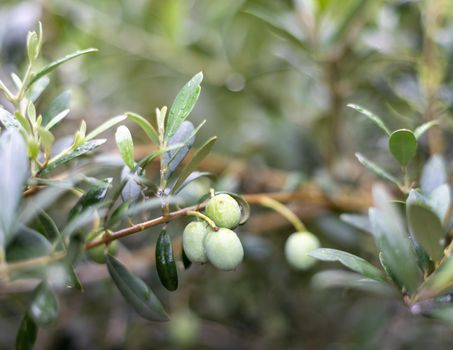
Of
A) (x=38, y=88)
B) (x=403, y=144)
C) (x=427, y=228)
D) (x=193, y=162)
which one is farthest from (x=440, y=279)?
(x=38, y=88)

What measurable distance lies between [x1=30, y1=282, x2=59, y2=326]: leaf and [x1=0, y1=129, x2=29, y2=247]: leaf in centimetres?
7

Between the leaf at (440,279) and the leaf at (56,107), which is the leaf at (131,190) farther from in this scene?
the leaf at (440,279)

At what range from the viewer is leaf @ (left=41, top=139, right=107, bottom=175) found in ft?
1.93

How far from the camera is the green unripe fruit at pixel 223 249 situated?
0.57 meters

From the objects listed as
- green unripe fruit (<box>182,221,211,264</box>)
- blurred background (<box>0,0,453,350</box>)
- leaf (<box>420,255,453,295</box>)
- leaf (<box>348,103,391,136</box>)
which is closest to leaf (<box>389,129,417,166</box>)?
leaf (<box>348,103,391,136</box>)

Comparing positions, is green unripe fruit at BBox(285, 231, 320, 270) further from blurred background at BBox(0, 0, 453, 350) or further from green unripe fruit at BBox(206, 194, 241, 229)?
green unripe fruit at BBox(206, 194, 241, 229)

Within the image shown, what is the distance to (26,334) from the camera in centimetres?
59

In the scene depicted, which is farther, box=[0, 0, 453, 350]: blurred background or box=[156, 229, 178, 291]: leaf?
box=[0, 0, 453, 350]: blurred background

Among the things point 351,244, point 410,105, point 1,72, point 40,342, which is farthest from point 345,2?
point 40,342

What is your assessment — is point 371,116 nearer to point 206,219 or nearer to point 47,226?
point 206,219

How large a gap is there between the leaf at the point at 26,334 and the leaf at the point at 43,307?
8 cm

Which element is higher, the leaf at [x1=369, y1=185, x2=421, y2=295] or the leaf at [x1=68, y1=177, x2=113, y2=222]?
the leaf at [x1=369, y1=185, x2=421, y2=295]

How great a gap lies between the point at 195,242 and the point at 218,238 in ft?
0.10

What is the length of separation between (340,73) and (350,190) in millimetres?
252
